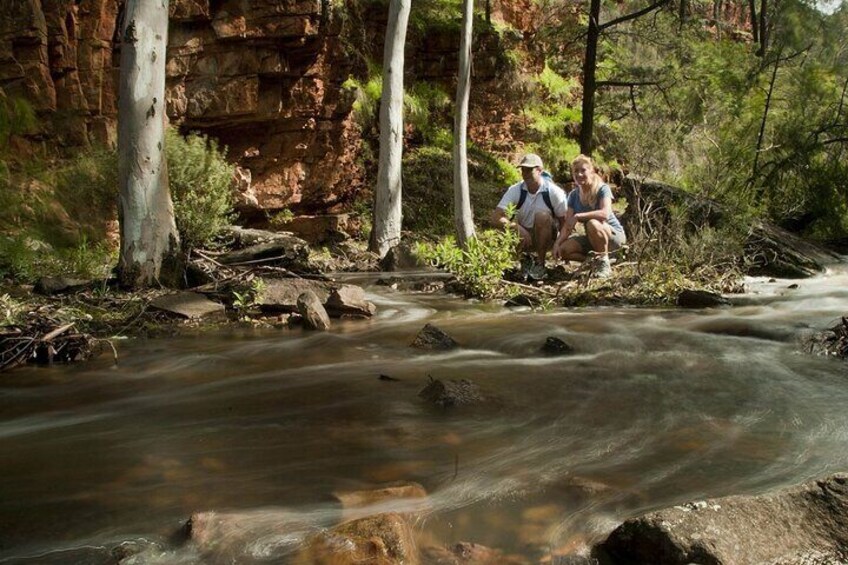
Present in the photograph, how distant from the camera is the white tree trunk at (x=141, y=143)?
8867mm

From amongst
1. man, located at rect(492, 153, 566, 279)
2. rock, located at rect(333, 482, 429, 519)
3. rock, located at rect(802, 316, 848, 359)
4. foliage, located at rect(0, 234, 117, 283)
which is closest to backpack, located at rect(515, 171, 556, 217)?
man, located at rect(492, 153, 566, 279)

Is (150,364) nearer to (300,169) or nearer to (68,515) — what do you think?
(68,515)

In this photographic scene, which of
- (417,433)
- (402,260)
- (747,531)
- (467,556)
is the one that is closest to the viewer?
(747,531)

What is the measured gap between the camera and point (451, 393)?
15.4 feet

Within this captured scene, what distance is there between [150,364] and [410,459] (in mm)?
3305

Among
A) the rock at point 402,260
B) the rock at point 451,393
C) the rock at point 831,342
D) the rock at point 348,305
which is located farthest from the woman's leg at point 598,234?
the rock at point 451,393

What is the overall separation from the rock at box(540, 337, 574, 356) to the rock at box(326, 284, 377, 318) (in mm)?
2791

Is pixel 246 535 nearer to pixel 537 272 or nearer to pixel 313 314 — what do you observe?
pixel 313 314

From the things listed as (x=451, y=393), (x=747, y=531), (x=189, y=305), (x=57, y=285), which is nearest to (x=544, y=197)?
(x=189, y=305)

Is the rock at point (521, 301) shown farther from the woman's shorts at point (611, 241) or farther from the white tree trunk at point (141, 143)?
the white tree trunk at point (141, 143)

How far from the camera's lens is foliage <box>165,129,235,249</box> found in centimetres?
1070

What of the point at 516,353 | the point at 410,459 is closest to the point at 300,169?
the point at 516,353

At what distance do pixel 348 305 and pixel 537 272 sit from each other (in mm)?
3169

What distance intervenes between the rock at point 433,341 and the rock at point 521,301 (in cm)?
262
